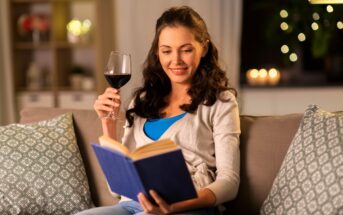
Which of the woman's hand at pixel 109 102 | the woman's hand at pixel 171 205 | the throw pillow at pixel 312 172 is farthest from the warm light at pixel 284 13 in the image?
the woman's hand at pixel 171 205

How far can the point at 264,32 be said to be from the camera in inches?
197

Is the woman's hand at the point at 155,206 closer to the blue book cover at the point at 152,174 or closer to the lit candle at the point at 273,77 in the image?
the blue book cover at the point at 152,174

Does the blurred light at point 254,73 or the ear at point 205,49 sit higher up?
the ear at point 205,49

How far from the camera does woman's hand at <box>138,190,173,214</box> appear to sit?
1.69m

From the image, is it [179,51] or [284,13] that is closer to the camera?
[179,51]

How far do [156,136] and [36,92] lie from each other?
3009 mm

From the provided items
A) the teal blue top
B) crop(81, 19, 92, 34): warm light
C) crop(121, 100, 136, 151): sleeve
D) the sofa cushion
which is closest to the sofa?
the teal blue top

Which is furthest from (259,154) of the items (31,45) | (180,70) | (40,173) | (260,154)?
(31,45)

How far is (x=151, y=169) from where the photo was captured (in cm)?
163

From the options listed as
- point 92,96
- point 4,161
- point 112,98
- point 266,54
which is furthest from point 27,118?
point 266,54

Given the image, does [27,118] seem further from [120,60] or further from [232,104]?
[232,104]

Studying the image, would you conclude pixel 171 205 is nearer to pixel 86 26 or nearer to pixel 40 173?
pixel 40 173

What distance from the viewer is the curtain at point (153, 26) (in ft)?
15.6

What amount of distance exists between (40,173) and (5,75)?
2.90 metres
